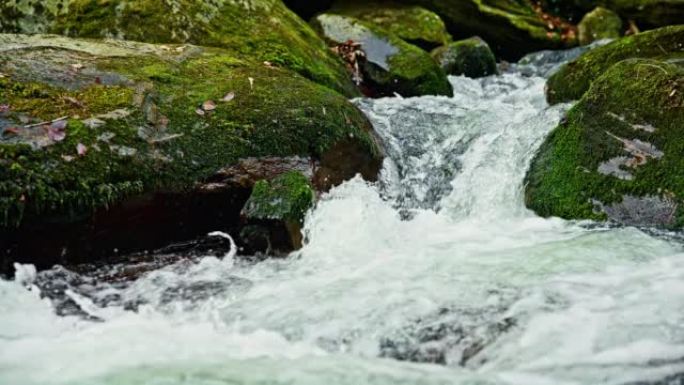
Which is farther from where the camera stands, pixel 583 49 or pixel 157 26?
pixel 583 49

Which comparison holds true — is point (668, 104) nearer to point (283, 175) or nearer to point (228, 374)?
point (283, 175)

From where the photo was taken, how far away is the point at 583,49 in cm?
1194

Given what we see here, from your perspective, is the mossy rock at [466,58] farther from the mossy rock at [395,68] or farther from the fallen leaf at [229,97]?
the fallen leaf at [229,97]

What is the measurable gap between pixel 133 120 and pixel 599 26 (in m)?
12.1

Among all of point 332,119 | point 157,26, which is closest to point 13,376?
point 332,119

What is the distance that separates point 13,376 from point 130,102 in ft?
7.18

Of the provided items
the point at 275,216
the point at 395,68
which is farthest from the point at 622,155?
the point at 395,68

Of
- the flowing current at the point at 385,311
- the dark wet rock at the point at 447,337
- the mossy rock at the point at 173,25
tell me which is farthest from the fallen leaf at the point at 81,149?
the mossy rock at the point at 173,25

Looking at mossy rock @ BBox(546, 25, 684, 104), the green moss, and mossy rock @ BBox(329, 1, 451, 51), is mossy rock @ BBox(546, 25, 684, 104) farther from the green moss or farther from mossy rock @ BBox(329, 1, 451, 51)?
the green moss

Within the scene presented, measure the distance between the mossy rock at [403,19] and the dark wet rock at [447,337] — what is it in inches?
310

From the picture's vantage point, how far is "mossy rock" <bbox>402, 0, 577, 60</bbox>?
12.3 meters

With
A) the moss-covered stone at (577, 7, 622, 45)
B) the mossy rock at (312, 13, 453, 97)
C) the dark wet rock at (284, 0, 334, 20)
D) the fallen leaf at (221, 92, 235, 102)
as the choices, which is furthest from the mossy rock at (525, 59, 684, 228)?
the moss-covered stone at (577, 7, 622, 45)

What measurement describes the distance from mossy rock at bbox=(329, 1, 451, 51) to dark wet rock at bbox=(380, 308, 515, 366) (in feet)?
25.8

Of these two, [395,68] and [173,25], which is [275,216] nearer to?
[173,25]
